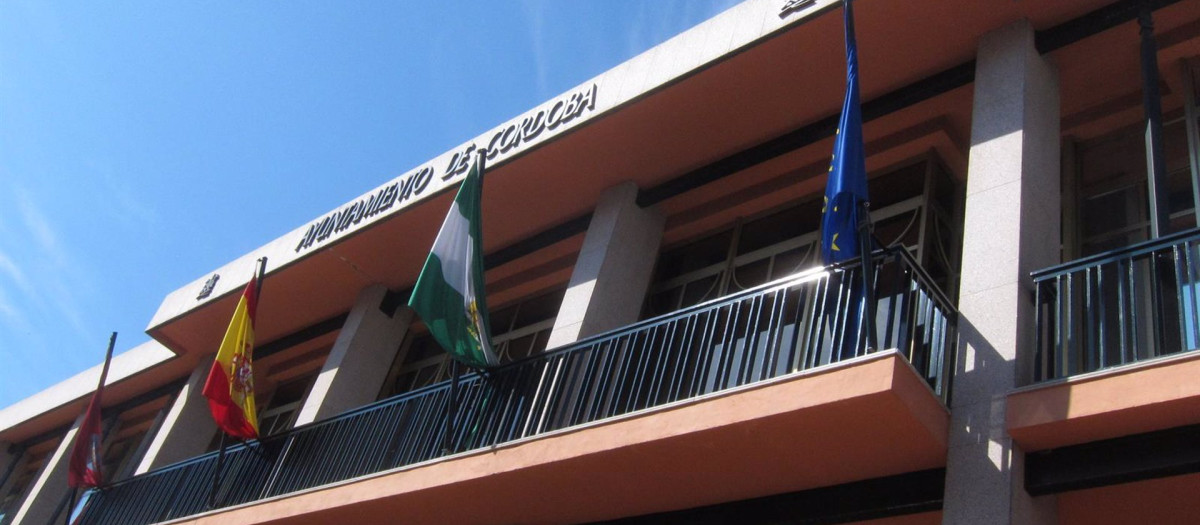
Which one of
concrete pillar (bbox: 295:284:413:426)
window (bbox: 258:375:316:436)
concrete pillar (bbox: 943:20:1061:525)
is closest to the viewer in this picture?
concrete pillar (bbox: 943:20:1061:525)

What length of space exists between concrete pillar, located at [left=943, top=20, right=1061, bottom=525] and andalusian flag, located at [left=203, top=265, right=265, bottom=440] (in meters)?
7.64

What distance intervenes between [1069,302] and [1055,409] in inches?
33.1

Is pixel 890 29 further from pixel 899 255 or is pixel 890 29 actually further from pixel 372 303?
pixel 372 303

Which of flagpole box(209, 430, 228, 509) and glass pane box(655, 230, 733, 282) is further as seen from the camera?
flagpole box(209, 430, 228, 509)

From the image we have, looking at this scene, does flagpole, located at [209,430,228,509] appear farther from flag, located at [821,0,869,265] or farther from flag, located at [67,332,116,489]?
flag, located at [821,0,869,265]

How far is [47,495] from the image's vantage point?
15992 millimetres

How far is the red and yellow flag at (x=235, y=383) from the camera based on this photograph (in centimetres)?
1141

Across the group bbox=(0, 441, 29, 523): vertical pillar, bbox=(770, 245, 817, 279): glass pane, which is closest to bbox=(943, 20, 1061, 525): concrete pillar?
bbox=(770, 245, 817, 279): glass pane

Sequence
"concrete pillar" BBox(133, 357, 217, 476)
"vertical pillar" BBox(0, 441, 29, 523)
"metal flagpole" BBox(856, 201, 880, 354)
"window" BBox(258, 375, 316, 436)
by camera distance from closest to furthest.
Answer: "metal flagpole" BBox(856, 201, 880, 354)
"concrete pillar" BBox(133, 357, 217, 476)
"window" BBox(258, 375, 316, 436)
"vertical pillar" BBox(0, 441, 29, 523)

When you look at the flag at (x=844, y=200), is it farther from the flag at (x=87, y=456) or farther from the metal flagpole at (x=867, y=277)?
the flag at (x=87, y=456)

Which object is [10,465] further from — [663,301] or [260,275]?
[663,301]

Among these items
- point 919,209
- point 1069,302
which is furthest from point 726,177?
point 1069,302

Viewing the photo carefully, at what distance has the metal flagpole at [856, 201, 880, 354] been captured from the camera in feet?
21.8

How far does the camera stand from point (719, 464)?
7340mm
